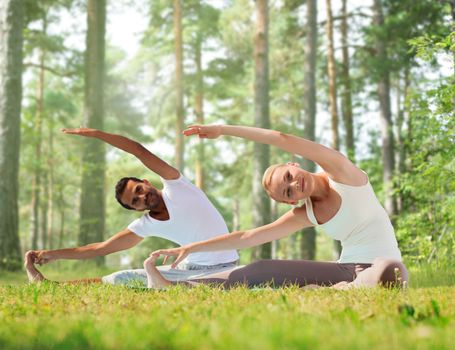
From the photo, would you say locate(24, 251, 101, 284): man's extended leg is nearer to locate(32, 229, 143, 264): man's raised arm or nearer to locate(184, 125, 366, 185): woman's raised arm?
locate(32, 229, 143, 264): man's raised arm

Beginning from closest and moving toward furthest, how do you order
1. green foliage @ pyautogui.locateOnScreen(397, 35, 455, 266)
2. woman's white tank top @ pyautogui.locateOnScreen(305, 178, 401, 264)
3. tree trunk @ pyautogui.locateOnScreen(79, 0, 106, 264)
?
woman's white tank top @ pyautogui.locateOnScreen(305, 178, 401, 264) < green foliage @ pyautogui.locateOnScreen(397, 35, 455, 266) < tree trunk @ pyautogui.locateOnScreen(79, 0, 106, 264)

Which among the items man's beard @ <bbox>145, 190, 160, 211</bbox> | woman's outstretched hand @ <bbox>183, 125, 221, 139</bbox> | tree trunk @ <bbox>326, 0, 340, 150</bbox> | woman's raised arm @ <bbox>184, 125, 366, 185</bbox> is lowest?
man's beard @ <bbox>145, 190, 160, 211</bbox>

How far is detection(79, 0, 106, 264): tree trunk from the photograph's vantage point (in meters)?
15.8

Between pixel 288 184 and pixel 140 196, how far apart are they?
187 cm

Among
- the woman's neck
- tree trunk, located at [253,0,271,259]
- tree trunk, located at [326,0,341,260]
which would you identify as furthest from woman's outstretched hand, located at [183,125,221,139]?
tree trunk, located at [326,0,341,260]

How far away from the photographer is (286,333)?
2721mm

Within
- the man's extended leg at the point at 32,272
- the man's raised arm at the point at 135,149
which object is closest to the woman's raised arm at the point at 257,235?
the man's raised arm at the point at 135,149

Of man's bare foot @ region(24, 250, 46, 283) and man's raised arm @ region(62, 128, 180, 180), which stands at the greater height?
man's raised arm @ region(62, 128, 180, 180)

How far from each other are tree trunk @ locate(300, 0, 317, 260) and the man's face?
11.0 metres

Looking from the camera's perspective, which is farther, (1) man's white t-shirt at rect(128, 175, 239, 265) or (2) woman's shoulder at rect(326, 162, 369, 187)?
(1) man's white t-shirt at rect(128, 175, 239, 265)

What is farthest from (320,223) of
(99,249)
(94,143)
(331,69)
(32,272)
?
(331,69)

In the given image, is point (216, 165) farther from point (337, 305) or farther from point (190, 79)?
point (337, 305)

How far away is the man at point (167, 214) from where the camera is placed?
6258 millimetres

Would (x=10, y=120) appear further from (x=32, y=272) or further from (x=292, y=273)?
(x=292, y=273)
